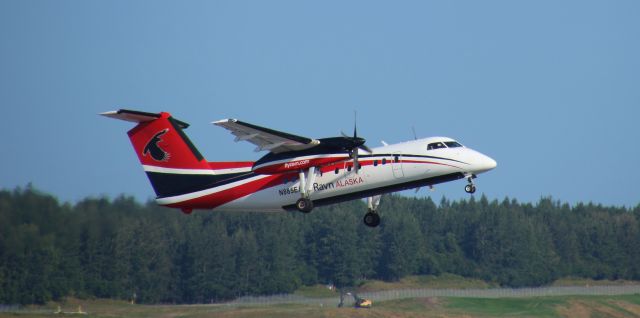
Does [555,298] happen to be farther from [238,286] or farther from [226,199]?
[226,199]

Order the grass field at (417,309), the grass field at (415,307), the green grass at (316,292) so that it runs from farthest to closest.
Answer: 1. the green grass at (316,292)
2. the grass field at (415,307)
3. the grass field at (417,309)

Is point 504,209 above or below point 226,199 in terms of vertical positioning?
above

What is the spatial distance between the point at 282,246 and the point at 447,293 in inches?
804

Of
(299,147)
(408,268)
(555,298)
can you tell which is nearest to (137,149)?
(299,147)

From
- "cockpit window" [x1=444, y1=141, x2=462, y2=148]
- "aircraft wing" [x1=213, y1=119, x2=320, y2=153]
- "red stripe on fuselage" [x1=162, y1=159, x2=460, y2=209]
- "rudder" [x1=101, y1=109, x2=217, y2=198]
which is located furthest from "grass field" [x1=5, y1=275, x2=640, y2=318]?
"cockpit window" [x1=444, y1=141, x2=462, y2=148]

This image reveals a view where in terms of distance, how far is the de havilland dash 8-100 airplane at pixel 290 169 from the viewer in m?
38.7

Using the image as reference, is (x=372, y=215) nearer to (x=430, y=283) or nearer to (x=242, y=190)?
(x=242, y=190)

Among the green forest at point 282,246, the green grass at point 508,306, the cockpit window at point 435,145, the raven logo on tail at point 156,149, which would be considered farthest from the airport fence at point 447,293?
the cockpit window at point 435,145

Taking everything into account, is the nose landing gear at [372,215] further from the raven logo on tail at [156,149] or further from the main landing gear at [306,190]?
the raven logo on tail at [156,149]

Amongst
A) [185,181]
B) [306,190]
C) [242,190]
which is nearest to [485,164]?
[306,190]

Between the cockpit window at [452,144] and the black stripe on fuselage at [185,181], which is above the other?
the cockpit window at [452,144]

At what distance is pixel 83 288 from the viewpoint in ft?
265

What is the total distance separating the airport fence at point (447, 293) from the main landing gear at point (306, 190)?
5809 cm

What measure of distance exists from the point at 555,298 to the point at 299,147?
236 ft
